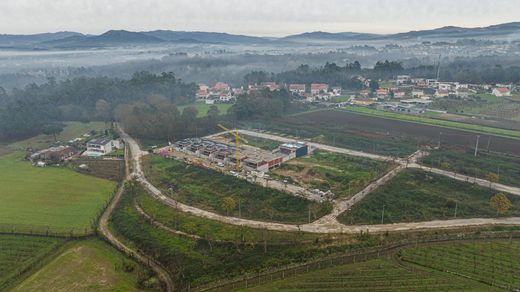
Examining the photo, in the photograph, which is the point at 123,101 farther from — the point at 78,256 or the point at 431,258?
the point at 431,258

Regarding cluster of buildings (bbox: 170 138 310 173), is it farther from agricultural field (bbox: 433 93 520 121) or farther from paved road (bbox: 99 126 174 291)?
agricultural field (bbox: 433 93 520 121)

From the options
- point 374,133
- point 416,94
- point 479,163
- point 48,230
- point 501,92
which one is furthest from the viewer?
point 416,94

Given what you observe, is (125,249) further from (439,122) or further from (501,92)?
(501,92)

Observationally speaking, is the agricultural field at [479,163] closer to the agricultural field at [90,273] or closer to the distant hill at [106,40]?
the agricultural field at [90,273]

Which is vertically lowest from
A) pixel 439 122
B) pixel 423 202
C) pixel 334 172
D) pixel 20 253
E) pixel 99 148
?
pixel 20 253

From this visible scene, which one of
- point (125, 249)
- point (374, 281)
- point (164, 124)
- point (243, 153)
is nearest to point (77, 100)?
point (164, 124)


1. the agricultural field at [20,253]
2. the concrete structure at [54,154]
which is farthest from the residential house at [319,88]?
the agricultural field at [20,253]

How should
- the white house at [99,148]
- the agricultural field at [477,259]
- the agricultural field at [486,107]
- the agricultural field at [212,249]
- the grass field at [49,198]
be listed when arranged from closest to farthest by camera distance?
1. the agricultural field at [477,259]
2. the agricultural field at [212,249]
3. the grass field at [49,198]
4. the white house at [99,148]
5. the agricultural field at [486,107]
